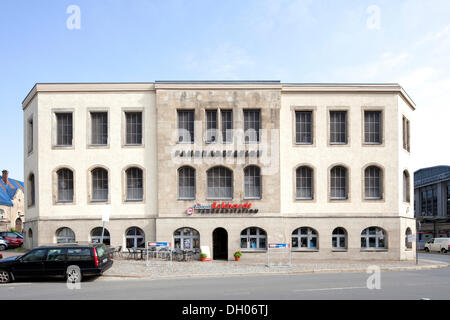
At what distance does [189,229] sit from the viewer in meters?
29.4

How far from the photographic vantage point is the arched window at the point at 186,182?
97.1 feet

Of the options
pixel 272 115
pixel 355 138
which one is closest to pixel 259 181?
pixel 272 115

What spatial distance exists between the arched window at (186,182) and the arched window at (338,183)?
8.95m

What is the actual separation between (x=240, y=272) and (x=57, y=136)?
15.9m

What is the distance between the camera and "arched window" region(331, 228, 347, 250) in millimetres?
29781

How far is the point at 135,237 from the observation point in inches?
1169

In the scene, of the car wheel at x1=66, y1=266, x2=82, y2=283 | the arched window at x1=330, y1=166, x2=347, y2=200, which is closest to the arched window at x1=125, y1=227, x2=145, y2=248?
the car wheel at x1=66, y1=266, x2=82, y2=283

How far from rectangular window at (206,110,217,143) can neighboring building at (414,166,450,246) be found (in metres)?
41.3

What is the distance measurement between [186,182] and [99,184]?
18.4 feet

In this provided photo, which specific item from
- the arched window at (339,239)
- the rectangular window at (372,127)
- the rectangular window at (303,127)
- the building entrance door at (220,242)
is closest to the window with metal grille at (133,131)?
the building entrance door at (220,242)

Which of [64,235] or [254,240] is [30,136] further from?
[254,240]

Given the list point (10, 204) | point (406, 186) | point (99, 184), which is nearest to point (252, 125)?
point (99, 184)

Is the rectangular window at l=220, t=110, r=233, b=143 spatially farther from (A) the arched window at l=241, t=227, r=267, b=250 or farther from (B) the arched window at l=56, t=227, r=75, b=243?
(B) the arched window at l=56, t=227, r=75, b=243
